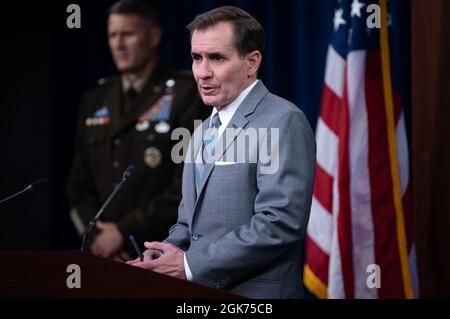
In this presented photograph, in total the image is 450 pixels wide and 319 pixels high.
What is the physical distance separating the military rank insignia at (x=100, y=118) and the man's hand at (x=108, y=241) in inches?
20.6

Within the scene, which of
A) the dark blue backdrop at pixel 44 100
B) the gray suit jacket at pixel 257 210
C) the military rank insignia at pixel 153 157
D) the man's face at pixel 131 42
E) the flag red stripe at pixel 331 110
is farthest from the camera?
the dark blue backdrop at pixel 44 100

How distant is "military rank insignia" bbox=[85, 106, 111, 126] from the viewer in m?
3.42

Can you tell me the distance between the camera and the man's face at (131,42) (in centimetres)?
334

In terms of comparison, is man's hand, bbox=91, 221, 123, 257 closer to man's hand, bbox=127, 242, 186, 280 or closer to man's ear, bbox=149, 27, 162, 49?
man's ear, bbox=149, 27, 162, 49

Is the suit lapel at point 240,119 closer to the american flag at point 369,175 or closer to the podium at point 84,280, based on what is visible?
the podium at point 84,280

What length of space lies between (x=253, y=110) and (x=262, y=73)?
1767 millimetres

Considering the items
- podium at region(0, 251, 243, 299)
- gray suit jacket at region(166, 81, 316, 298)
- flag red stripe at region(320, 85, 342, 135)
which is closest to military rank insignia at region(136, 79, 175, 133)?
flag red stripe at region(320, 85, 342, 135)

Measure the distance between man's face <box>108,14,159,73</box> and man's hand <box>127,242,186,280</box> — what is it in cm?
175

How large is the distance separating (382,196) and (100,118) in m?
1.36

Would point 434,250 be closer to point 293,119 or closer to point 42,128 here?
point 293,119

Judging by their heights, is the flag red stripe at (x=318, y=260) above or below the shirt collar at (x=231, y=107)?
below

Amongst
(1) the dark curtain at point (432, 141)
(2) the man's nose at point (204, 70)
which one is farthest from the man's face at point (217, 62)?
(1) the dark curtain at point (432, 141)

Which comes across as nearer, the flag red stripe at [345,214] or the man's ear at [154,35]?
the flag red stripe at [345,214]
